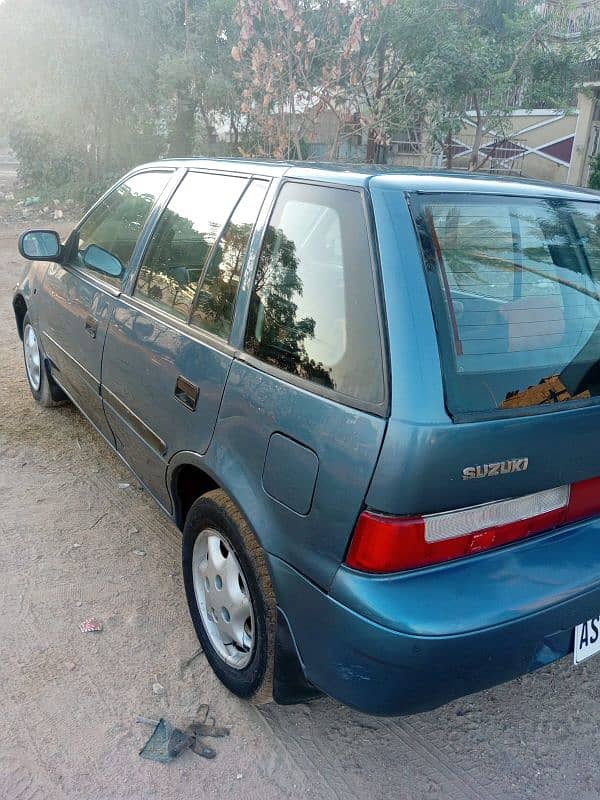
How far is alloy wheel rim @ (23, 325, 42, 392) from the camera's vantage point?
15.6 feet

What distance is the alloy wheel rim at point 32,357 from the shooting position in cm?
476

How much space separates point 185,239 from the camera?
9.46 ft

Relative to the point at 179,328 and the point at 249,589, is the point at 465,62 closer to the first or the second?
the point at 179,328

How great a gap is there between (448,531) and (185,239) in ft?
5.55

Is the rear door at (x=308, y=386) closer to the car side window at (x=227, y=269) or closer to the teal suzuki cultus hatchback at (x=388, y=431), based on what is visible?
the teal suzuki cultus hatchback at (x=388, y=431)

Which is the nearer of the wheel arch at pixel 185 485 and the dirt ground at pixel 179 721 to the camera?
the dirt ground at pixel 179 721

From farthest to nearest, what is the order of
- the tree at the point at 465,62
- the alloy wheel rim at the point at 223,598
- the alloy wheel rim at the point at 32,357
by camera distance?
the tree at the point at 465,62, the alloy wheel rim at the point at 32,357, the alloy wheel rim at the point at 223,598

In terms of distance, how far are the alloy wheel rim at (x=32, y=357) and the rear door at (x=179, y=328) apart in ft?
5.40

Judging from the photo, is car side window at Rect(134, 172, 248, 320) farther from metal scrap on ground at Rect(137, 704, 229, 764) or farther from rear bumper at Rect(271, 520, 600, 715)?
metal scrap on ground at Rect(137, 704, 229, 764)

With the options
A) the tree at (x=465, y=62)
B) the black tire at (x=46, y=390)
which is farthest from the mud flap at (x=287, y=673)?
the tree at (x=465, y=62)

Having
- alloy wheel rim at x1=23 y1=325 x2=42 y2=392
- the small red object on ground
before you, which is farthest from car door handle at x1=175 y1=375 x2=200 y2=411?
alloy wheel rim at x1=23 y1=325 x2=42 y2=392

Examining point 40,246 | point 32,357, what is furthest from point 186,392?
point 32,357

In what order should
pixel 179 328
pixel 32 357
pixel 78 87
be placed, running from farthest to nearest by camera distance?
pixel 78 87
pixel 32 357
pixel 179 328

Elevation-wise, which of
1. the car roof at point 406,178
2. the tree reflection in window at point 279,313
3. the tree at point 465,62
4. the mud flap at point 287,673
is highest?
the tree at point 465,62
